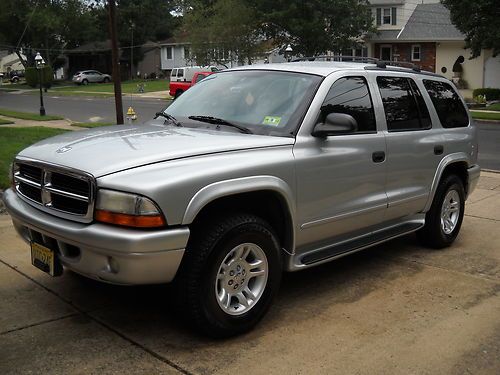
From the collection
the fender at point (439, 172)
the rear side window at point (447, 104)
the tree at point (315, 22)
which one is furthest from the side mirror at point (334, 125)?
the tree at point (315, 22)

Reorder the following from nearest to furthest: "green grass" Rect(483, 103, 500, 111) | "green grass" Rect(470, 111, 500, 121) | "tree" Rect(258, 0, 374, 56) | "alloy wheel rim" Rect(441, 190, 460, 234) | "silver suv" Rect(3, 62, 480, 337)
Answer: "silver suv" Rect(3, 62, 480, 337)
"alloy wheel rim" Rect(441, 190, 460, 234)
"green grass" Rect(470, 111, 500, 121)
"green grass" Rect(483, 103, 500, 111)
"tree" Rect(258, 0, 374, 56)

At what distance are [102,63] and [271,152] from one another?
69997 mm

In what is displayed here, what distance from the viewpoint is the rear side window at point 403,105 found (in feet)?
16.9

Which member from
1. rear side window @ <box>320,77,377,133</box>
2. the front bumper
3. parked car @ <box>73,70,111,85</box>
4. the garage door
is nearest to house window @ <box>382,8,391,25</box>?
the garage door

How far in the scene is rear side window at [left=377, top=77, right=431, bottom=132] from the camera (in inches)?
202

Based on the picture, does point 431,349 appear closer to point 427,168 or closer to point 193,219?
point 193,219

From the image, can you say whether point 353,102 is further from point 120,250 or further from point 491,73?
point 491,73

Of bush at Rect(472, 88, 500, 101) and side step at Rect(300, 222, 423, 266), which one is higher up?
bush at Rect(472, 88, 500, 101)

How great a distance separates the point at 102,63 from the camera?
70.2 m

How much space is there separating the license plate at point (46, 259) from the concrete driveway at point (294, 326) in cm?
41

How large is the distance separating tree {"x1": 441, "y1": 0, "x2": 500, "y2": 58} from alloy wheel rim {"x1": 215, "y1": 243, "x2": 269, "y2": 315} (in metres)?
23.4

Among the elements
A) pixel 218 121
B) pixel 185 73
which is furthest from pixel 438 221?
pixel 185 73

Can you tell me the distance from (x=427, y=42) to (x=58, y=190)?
41.5 m

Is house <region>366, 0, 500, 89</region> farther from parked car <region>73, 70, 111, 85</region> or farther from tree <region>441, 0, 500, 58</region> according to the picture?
parked car <region>73, 70, 111, 85</region>
